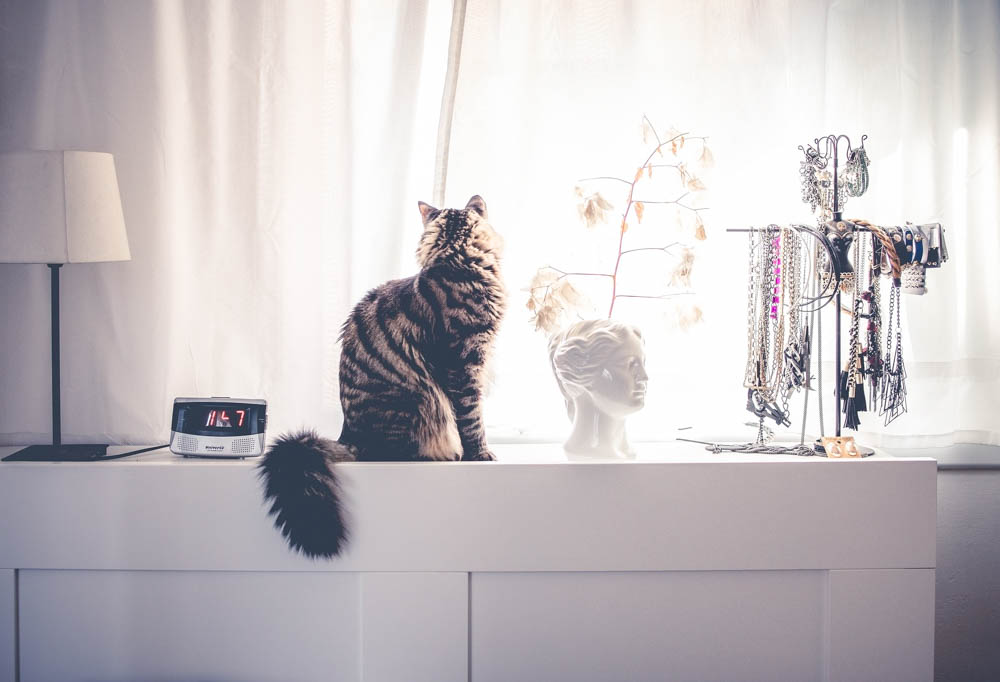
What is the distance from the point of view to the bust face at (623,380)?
3.93 ft

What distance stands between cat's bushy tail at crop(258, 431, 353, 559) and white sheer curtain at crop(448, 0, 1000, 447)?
458mm

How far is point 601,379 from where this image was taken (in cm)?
121

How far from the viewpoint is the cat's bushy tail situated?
1.16 meters

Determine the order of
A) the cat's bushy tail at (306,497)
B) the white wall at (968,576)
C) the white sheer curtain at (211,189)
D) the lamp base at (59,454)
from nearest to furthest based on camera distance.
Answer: the cat's bushy tail at (306,497) < the lamp base at (59,454) < the white sheer curtain at (211,189) < the white wall at (968,576)

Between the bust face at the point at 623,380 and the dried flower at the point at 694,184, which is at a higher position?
the dried flower at the point at 694,184

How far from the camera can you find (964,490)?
61.8 inches

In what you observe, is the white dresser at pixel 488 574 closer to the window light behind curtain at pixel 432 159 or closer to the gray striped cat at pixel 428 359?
the gray striped cat at pixel 428 359

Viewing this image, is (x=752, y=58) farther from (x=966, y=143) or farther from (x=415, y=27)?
(x=415, y=27)

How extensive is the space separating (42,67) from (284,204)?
0.57m

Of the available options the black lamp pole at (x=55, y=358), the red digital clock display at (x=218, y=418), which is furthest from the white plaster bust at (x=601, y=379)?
the black lamp pole at (x=55, y=358)

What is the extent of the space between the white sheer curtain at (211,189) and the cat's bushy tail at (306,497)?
0.30m

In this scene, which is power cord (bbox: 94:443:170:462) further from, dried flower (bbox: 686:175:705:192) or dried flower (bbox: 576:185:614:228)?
dried flower (bbox: 686:175:705:192)

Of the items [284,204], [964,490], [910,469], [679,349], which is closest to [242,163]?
[284,204]

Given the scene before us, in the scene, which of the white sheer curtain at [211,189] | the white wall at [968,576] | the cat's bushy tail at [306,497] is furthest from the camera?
the white wall at [968,576]
